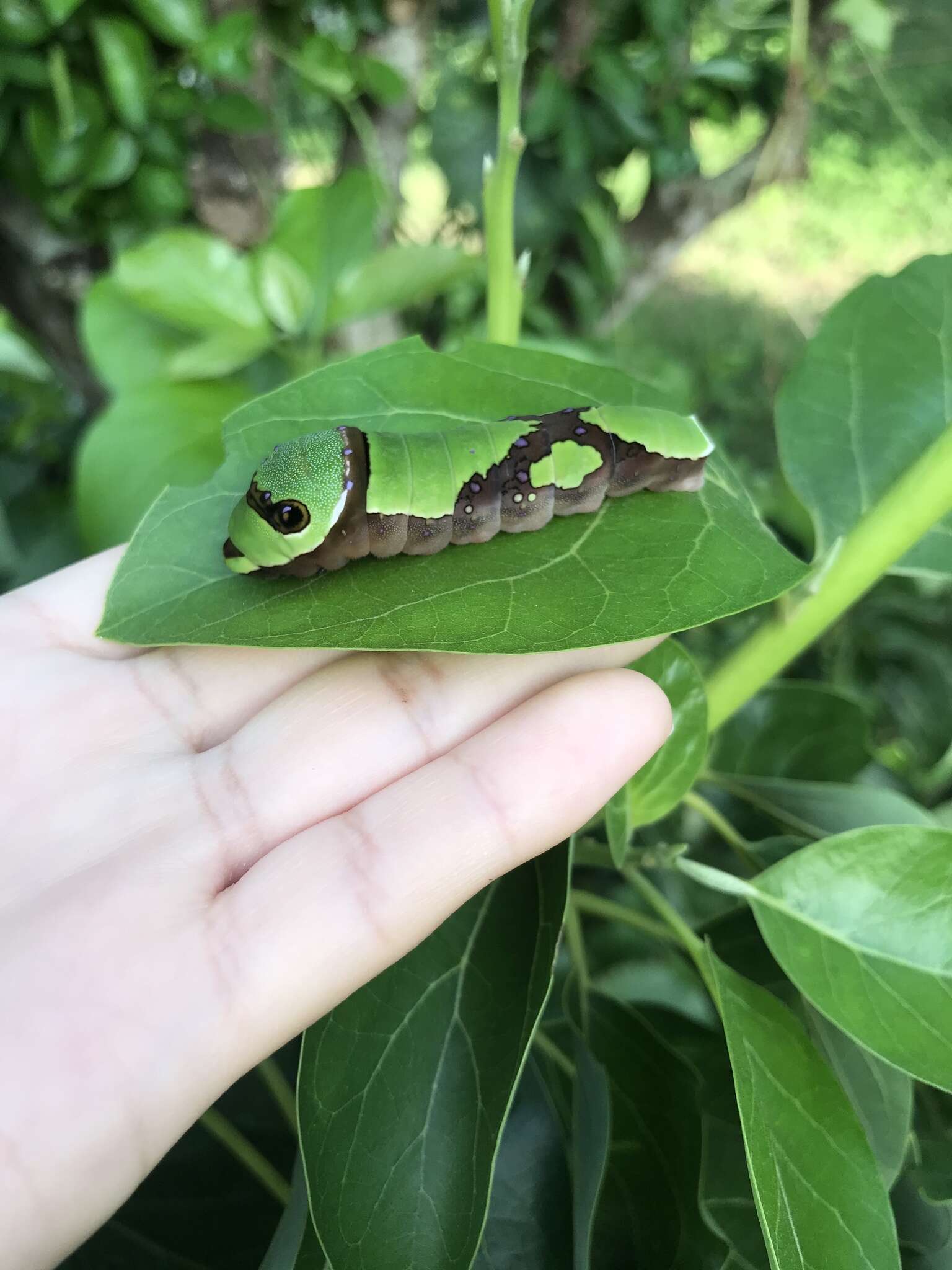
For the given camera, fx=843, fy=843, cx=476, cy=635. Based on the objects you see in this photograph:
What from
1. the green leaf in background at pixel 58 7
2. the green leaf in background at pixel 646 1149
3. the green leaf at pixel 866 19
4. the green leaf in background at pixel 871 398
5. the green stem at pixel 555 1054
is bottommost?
the green stem at pixel 555 1054

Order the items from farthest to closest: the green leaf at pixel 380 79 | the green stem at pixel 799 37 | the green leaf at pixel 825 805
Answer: the green stem at pixel 799 37 < the green leaf at pixel 380 79 < the green leaf at pixel 825 805

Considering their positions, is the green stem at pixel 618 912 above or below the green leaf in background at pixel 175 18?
below

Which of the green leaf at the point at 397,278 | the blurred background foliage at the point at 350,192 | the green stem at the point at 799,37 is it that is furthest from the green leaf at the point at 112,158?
the green stem at the point at 799,37

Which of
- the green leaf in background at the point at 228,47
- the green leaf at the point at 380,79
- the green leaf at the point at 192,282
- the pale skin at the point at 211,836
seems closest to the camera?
the pale skin at the point at 211,836

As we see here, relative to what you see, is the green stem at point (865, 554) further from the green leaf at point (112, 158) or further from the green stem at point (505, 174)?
the green leaf at point (112, 158)

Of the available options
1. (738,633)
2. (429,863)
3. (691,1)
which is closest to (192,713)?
(429,863)

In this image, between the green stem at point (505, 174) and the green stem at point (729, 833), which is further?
the green stem at point (729, 833)

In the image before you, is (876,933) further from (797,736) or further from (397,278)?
(397,278)

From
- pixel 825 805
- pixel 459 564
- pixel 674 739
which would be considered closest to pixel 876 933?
pixel 674 739

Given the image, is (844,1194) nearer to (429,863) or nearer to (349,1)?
(429,863)
